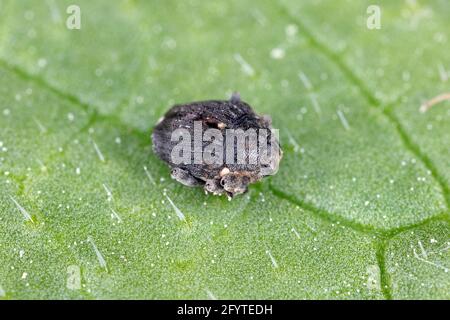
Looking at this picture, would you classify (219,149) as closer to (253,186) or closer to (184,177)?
(184,177)

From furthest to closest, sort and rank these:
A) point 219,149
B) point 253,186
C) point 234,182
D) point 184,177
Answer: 1. point 253,186
2. point 184,177
3. point 234,182
4. point 219,149

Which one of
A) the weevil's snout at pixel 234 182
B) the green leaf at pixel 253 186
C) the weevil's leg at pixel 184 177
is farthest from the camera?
the weevil's leg at pixel 184 177

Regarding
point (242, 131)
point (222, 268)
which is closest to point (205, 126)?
point (242, 131)

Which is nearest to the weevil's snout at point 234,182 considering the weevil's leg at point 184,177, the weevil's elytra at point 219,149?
the weevil's elytra at point 219,149

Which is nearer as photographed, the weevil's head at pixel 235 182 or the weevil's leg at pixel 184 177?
the weevil's head at pixel 235 182

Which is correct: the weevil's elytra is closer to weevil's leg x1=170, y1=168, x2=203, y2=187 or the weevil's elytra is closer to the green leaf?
weevil's leg x1=170, y1=168, x2=203, y2=187

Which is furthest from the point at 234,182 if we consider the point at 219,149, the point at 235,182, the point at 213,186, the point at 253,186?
the point at 253,186

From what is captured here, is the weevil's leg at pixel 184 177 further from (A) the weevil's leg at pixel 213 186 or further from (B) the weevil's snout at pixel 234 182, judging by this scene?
(B) the weevil's snout at pixel 234 182
